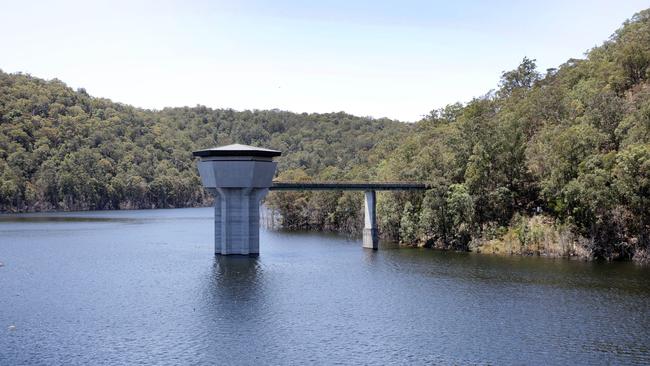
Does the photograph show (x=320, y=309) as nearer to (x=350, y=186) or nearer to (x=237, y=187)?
(x=237, y=187)

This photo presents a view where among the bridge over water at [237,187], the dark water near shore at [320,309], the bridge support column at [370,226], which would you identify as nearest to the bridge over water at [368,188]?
the bridge support column at [370,226]

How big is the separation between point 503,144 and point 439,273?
2751cm

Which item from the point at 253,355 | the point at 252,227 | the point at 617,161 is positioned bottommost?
the point at 253,355

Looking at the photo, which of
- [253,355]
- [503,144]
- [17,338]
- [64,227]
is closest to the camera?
[253,355]

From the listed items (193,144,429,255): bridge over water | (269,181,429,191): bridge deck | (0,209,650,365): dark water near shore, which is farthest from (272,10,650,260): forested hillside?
(193,144,429,255): bridge over water

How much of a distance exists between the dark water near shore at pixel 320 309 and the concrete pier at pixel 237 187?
10.9 feet

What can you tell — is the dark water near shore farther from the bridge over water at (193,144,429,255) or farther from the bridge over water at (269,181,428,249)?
the bridge over water at (269,181,428,249)

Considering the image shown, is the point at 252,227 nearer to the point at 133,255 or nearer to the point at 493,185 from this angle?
the point at 133,255

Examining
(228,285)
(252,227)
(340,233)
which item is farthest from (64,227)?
(228,285)

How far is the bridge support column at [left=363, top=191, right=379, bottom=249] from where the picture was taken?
9362cm

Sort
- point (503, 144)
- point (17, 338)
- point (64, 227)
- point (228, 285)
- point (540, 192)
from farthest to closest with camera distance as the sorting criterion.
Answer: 1. point (64, 227)
2. point (503, 144)
3. point (540, 192)
4. point (228, 285)
5. point (17, 338)

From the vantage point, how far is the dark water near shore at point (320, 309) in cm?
4072

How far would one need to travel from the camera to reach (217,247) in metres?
87.5

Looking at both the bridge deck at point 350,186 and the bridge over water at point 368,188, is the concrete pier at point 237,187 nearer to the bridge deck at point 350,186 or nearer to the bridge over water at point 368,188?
the bridge deck at point 350,186
